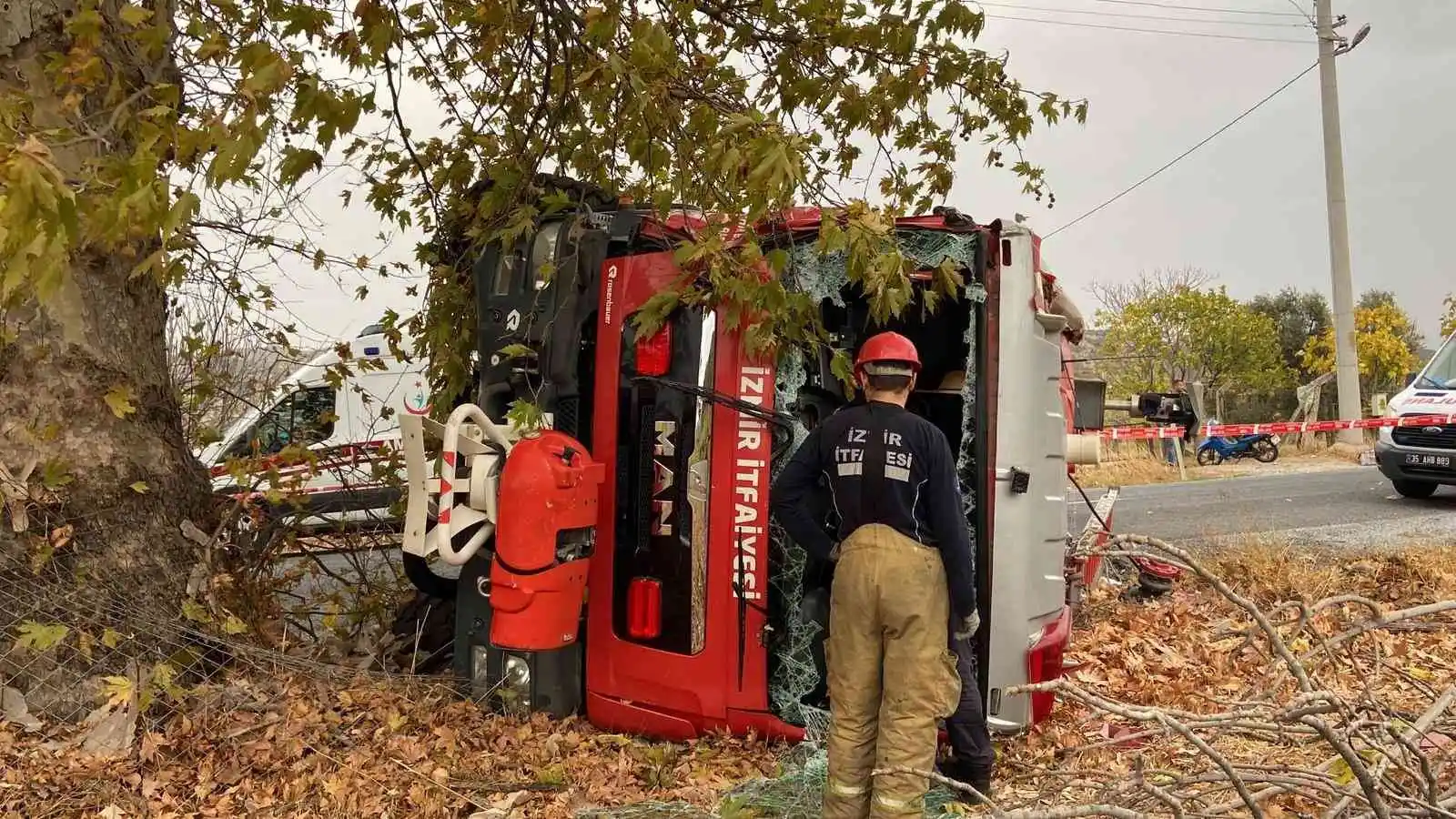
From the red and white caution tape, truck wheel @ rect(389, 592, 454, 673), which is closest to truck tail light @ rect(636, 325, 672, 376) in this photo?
truck wheel @ rect(389, 592, 454, 673)

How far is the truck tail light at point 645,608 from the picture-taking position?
12.9 ft

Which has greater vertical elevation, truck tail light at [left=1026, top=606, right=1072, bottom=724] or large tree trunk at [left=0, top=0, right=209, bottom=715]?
large tree trunk at [left=0, top=0, right=209, bottom=715]

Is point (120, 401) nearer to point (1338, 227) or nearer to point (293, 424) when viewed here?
point (293, 424)

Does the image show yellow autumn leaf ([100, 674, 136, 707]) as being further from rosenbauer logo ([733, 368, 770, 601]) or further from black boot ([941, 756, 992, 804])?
black boot ([941, 756, 992, 804])

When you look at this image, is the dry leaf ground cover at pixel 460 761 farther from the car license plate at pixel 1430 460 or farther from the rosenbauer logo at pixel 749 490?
the car license plate at pixel 1430 460

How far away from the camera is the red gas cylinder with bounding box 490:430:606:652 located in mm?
3646

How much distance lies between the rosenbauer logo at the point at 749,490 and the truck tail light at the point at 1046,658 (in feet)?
3.83

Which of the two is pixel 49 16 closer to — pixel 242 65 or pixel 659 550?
pixel 242 65

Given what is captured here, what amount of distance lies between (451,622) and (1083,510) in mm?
9443

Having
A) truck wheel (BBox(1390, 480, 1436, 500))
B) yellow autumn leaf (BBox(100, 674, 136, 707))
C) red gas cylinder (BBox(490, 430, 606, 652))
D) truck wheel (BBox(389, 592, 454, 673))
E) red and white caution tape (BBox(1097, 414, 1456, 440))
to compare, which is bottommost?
truck wheel (BBox(389, 592, 454, 673))

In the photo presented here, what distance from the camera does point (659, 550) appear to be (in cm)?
396

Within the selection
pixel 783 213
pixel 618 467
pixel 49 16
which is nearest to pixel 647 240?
pixel 783 213

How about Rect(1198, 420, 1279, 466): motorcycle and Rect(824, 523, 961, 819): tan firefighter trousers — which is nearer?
Rect(824, 523, 961, 819): tan firefighter trousers

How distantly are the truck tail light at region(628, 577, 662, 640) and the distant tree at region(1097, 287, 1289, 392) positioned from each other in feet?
109
